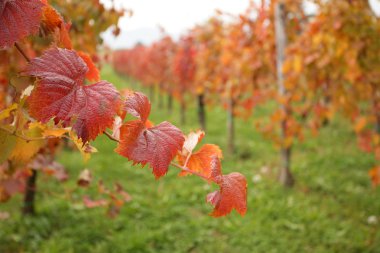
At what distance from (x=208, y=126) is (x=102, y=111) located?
1045 cm

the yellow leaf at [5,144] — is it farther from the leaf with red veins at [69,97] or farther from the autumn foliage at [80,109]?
the leaf with red veins at [69,97]

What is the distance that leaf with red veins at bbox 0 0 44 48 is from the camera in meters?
0.60

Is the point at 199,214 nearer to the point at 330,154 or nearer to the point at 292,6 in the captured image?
the point at 292,6

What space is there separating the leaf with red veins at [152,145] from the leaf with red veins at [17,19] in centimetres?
25

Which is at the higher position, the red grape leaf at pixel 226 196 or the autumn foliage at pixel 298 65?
the autumn foliage at pixel 298 65

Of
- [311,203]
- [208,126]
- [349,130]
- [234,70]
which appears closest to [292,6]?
[234,70]

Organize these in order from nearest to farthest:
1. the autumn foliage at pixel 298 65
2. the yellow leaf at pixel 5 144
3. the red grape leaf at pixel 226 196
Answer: the red grape leaf at pixel 226 196 → the yellow leaf at pixel 5 144 → the autumn foliage at pixel 298 65

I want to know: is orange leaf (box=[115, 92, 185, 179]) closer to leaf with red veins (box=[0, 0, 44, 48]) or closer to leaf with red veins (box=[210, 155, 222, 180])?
leaf with red veins (box=[210, 155, 222, 180])

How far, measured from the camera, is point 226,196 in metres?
0.73

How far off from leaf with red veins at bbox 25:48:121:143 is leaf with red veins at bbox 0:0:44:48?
5 centimetres

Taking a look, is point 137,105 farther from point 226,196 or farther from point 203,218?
point 203,218

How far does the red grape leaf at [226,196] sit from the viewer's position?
72cm

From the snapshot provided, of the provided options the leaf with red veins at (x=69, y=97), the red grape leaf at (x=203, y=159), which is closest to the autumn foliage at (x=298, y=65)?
the red grape leaf at (x=203, y=159)

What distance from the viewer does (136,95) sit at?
70 cm
